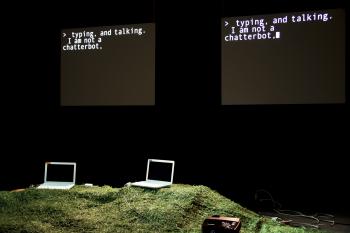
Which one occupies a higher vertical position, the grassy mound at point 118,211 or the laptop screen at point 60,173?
the laptop screen at point 60,173

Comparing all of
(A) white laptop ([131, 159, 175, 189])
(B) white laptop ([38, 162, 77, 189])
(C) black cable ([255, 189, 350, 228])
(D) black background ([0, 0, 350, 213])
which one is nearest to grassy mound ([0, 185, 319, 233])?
(A) white laptop ([131, 159, 175, 189])

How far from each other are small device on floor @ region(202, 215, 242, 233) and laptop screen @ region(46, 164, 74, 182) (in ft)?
6.28

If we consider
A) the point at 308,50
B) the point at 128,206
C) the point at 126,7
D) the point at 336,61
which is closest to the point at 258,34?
the point at 308,50

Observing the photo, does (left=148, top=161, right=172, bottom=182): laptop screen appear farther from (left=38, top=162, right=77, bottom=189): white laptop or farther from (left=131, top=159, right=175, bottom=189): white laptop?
(left=38, top=162, right=77, bottom=189): white laptop

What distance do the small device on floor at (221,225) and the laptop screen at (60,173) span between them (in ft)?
6.28

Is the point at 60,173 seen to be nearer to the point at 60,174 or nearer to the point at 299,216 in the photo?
the point at 60,174

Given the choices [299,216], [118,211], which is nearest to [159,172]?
[118,211]

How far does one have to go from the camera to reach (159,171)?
3.76m

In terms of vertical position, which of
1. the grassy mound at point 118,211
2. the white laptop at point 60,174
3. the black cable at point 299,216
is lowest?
the black cable at point 299,216

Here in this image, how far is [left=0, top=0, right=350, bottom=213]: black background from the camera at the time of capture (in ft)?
15.1

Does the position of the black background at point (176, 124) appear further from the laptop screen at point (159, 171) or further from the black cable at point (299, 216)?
the laptop screen at point (159, 171)

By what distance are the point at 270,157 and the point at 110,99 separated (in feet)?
7.04

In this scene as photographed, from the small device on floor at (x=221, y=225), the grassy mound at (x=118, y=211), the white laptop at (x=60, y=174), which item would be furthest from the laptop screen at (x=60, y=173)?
the small device on floor at (x=221, y=225)

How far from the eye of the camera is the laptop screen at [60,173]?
3.87 metres
